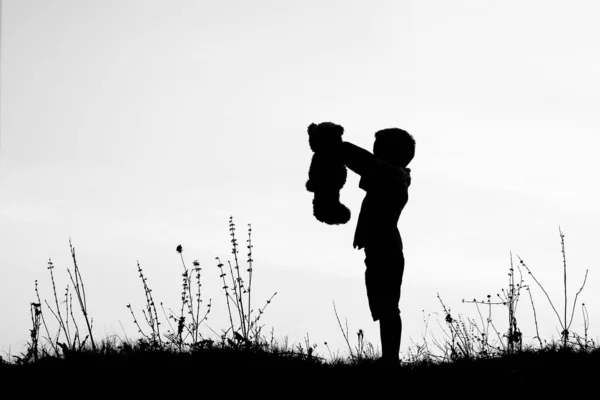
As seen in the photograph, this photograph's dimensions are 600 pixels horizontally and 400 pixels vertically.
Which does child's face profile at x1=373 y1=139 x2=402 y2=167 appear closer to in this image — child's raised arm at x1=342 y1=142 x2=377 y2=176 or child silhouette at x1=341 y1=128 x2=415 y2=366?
child silhouette at x1=341 y1=128 x2=415 y2=366

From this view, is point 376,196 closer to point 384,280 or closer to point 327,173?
point 327,173

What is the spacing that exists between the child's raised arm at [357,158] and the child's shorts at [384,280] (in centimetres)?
73

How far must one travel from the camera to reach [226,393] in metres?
5.05

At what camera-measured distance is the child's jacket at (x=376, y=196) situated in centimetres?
601

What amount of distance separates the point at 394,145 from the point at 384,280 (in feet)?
4.12

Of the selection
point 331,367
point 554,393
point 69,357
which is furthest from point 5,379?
point 554,393

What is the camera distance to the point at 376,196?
239 inches

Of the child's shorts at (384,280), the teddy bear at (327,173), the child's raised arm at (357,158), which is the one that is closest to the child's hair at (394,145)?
the child's raised arm at (357,158)

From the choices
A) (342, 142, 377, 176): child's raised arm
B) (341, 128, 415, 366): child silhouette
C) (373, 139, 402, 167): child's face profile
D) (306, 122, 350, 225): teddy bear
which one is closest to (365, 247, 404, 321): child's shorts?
(341, 128, 415, 366): child silhouette

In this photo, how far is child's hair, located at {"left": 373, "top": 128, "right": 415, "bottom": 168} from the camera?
631 cm

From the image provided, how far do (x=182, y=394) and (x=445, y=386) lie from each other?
81.4 inches

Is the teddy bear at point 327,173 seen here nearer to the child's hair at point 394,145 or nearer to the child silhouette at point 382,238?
the child silhouette at point 382,238

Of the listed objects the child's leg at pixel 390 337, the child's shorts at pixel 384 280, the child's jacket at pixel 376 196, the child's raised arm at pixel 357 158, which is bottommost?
the child's leg at pixel 390 337

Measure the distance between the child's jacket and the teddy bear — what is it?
99mm
